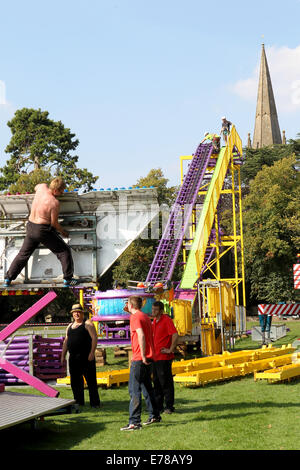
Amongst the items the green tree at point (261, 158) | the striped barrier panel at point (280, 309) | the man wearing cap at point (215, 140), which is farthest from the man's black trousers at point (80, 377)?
the green tree at point (261, 158)

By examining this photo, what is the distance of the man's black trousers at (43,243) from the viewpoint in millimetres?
9211

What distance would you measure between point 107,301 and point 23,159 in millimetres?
39520

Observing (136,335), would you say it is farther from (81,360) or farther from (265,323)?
(265,323)

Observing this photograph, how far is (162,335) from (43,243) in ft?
8.37

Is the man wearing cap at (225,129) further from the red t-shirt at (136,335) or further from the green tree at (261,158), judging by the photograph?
the green tree at (261,158)

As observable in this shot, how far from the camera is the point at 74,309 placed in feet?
37.5

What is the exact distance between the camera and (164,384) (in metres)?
10.4

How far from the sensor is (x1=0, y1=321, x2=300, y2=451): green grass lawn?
26.2 feet

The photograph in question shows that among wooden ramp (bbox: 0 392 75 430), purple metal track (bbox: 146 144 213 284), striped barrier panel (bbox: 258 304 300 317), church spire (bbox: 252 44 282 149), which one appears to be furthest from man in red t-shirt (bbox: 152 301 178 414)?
church spire (bbox: 252 44 282 149)

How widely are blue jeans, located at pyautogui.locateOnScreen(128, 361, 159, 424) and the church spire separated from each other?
8856cm

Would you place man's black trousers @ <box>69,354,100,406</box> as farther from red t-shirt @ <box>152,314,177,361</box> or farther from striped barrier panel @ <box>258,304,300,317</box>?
striped barrier panel @ <box>258,304,300,317</box>
